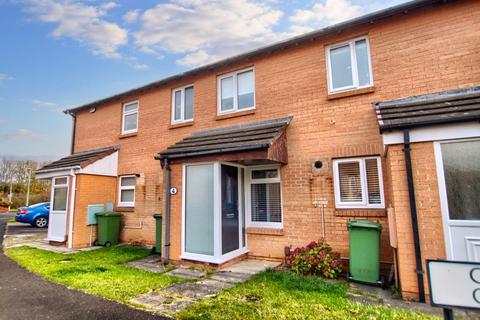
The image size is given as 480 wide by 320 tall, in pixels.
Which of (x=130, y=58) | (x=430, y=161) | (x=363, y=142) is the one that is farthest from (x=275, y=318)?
(x=130, y=58)

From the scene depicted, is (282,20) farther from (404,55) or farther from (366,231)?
(366,231)

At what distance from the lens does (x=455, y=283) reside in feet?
6.44

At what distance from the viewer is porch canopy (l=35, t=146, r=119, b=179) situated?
33.0 feet

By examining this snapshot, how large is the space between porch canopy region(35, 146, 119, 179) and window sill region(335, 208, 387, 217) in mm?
9205

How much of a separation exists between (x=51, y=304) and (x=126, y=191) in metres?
6.84

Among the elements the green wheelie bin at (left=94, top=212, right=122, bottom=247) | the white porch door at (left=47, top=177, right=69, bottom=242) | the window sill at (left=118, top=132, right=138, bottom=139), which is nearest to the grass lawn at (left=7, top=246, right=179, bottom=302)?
the green wheelie bin at (left=94, top=212, right=122, bottom=247)

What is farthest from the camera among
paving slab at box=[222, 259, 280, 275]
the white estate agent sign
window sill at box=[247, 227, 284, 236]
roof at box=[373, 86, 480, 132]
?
window sill at box=[247, 227, 284, 236]

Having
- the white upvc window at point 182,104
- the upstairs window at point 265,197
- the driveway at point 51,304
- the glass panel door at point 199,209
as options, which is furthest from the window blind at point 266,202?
the driveway at point 51,304

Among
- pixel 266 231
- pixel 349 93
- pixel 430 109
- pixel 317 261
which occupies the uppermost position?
pixel 349 93

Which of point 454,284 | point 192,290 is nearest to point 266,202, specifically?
point 192,290

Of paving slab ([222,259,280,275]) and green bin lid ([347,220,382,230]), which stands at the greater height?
green bin lid ([347,220,382,230])

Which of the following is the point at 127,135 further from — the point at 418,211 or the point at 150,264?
the point at 418,211

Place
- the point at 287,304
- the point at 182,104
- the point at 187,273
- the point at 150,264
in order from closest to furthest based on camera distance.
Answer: the point at 287,304 → the point at 187,273 → the point at 150,264 → the point at 182,104

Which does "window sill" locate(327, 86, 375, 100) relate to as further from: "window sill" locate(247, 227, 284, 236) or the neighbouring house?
"window sill" locate(247, 227, 284, 236)
